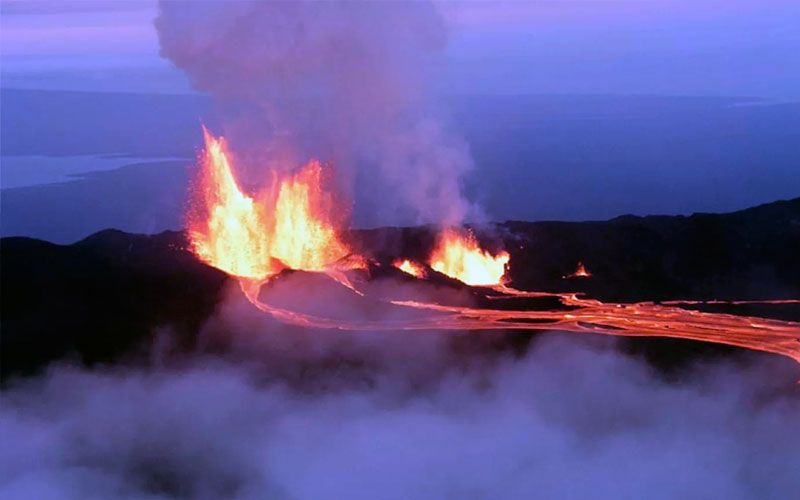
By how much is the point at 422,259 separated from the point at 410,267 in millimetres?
4418

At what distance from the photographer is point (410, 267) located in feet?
170

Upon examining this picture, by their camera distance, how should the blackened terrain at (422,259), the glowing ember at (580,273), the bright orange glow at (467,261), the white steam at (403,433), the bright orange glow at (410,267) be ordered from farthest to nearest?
the glowing ember at (580,273)
the bright orange glow at (467,261)
the bright orange glow at (410,267)
the blackened terrain at (422,259)
the white steam at (403,433)

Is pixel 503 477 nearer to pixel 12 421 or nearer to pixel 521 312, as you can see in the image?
pixel 521 312

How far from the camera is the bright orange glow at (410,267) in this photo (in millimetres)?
50656

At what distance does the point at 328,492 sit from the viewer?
3144 cm

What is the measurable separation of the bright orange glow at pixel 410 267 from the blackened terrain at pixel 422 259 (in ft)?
3.19

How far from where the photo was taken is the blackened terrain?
4009cm

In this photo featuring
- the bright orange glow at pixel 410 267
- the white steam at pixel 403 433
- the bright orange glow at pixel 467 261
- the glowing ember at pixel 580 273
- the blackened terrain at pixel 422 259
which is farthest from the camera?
the glowing ember at pixel 580 273

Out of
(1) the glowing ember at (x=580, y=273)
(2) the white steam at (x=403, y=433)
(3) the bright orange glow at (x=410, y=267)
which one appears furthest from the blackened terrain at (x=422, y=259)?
(2) the white steam at (x=403, y=433)

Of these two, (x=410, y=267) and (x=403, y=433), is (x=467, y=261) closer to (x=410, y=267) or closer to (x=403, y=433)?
(x=410, y=267)

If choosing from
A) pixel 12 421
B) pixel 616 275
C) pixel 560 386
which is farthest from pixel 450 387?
pixel 616 275

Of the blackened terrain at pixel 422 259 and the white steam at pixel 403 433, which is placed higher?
the blackened terrain at pixel 422 259

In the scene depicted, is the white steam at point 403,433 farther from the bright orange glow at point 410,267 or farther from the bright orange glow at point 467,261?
the bright orange glow at point 467,261

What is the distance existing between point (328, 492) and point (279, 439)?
3555 mm
